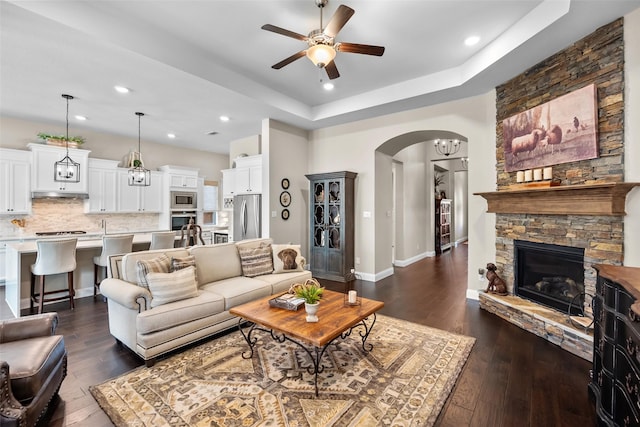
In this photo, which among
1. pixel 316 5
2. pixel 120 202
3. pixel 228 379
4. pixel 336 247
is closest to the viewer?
pixel 228 379

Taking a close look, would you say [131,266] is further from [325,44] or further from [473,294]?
[473,294]

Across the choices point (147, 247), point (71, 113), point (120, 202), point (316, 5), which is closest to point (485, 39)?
point (316, 5)

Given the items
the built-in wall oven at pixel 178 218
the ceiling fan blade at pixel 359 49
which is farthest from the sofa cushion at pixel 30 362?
the built-in wall oven at pixel 178 218

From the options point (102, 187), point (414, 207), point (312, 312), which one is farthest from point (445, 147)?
point (102, 187)

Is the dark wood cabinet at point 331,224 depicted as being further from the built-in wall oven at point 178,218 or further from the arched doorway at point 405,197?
the built-in wall oven at point 178,218

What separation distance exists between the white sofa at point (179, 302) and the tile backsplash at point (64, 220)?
435 centimetres

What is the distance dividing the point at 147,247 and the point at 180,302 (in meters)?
2.78

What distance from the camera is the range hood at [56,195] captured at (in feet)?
18.1

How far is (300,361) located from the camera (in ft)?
8.48

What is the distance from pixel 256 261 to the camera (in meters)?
3.91

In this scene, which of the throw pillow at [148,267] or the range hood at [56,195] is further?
the range hood at [56,195]

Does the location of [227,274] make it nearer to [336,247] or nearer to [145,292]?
[145,292]

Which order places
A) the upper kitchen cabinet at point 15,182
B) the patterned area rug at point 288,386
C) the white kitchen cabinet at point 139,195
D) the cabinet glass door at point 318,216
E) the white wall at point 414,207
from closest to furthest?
the patterned area rug at point 288,386
the upper kitchen cabinet at point 15,182
the cabinet glass door at point 318,216
the white kitchen cabinet at point 139,195
the white wall at point 414,207

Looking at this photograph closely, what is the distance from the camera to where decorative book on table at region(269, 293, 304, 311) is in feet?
8.58
